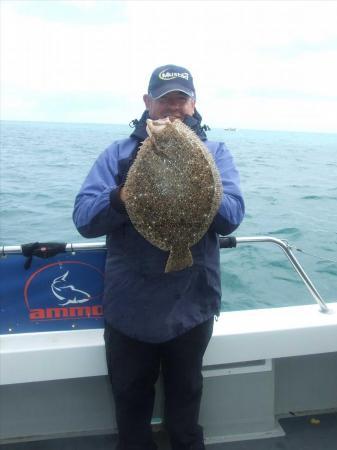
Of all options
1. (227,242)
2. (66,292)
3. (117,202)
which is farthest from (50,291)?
(227,242)

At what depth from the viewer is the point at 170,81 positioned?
2.59 metres

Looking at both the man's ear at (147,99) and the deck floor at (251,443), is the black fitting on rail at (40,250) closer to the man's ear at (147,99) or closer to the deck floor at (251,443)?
the man's ear at (147,99)

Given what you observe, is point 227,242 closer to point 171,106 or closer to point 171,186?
point 171,106

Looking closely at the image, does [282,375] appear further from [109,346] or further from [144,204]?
[144,204]

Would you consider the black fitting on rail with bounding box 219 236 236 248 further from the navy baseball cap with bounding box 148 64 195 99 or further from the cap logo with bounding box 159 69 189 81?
the cap logo with bounding box 159 69 189 81

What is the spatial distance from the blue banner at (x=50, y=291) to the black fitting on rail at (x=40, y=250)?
0.05 meters

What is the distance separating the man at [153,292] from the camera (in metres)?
2.38

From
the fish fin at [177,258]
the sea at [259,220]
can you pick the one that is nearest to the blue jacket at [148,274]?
the fish fin at [177,258]

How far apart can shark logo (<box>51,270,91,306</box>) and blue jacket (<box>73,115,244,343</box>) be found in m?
0.53

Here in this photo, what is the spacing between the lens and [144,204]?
6.88ft

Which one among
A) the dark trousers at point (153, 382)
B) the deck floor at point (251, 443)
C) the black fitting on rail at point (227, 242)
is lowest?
the deck floor at point (251, 443)

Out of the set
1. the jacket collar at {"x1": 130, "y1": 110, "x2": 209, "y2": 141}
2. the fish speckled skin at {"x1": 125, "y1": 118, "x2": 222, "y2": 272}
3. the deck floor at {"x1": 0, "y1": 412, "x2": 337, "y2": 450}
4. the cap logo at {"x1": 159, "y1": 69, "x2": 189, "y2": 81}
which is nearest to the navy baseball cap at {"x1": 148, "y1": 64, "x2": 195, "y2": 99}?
the cap logo at {"x1": 159, "y1": 69, "x2": 189, "y2": 81}

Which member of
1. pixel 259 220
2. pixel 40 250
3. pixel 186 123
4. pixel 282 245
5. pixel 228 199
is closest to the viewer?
pixel 228 199

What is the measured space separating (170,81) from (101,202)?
33.5 inches
